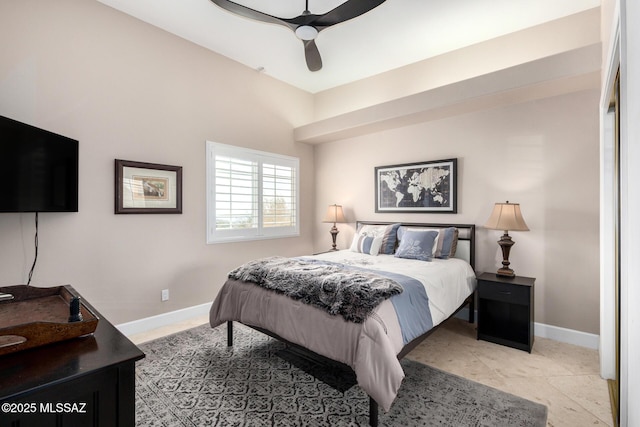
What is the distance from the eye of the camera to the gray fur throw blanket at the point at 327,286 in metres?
2.02

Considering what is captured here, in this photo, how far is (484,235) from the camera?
364 centimetres

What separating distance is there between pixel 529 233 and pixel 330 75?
342 cm

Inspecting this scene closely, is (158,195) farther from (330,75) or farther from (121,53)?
(330,75)

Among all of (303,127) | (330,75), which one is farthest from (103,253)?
(330,75)

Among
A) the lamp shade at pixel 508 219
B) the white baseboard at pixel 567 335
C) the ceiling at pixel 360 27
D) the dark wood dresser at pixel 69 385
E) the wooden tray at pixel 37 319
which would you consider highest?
the ceiling at pixel 360 27

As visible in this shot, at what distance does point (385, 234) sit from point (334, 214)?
103 cm

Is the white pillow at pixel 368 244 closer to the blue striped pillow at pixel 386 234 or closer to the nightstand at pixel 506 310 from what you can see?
the blue striped pillow at pixel 386 234

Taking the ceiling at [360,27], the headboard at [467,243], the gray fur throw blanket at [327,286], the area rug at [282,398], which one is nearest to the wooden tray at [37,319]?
the area rug at [282,398]

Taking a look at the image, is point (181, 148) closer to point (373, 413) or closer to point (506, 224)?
point (373, 413)

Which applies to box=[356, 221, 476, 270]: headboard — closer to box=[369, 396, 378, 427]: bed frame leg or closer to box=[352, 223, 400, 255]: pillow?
box=[352, 223, 400, 255]: pillow

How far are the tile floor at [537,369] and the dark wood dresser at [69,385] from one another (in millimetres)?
2287

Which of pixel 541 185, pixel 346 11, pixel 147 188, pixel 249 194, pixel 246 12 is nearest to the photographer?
pixel 346 11

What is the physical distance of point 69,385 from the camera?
1.01m

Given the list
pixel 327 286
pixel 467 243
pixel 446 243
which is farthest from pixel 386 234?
pixel 327 286
